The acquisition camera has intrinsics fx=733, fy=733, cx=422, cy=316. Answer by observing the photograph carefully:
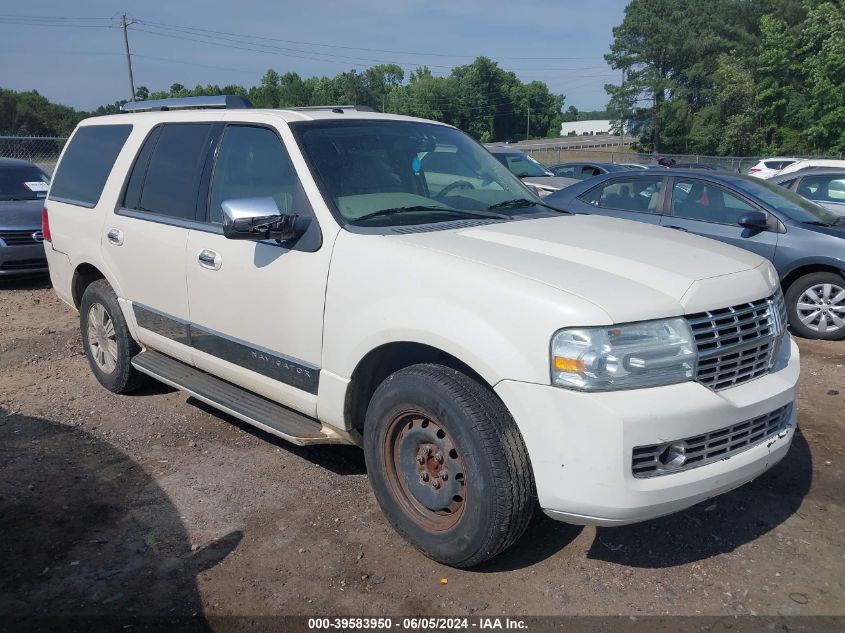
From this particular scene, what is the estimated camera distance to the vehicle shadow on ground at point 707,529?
11.2 ft

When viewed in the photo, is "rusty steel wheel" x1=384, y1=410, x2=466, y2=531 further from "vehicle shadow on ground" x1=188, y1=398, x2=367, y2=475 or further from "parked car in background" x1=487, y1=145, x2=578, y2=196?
"parked car in background" x1=487, y1=145, x2=578, y2=196

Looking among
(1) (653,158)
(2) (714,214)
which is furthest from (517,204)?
(1) (653,158)

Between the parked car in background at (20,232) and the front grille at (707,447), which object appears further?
the parked car in background at (20,232)

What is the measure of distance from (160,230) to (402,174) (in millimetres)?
1602

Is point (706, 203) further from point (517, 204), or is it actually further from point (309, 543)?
point (309, 543)

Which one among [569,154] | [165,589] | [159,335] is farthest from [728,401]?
[569,154]

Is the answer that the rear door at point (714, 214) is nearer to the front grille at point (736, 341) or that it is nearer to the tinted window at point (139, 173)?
the front grille at point (736, 341)

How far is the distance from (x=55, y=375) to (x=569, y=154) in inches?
1712

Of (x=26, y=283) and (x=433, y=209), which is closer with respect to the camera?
(x=433, y=209)

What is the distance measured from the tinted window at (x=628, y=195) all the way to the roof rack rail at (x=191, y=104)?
190 inches

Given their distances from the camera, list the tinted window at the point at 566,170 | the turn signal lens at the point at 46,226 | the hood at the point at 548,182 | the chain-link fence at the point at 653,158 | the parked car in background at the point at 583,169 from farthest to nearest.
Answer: the chain-link fence at the point at 653,158 < the tinted window at the point at 566,170 < the parked car in background at the point at 583,169 < the hood at the point at 548,182 < the turn signal lens at the point at 46,226

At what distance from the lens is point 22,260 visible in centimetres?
950

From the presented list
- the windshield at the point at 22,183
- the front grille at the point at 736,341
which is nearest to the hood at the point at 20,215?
the windshield at the point at 22,183

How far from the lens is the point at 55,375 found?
607 cm
